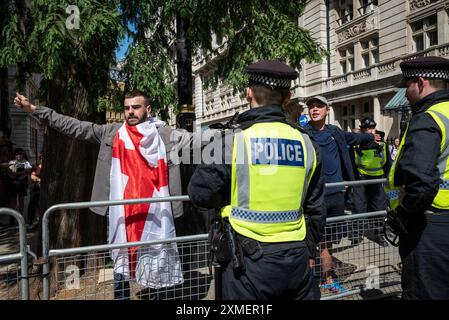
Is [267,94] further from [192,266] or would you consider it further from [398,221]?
[192,266]

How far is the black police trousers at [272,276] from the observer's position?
82.0 inches

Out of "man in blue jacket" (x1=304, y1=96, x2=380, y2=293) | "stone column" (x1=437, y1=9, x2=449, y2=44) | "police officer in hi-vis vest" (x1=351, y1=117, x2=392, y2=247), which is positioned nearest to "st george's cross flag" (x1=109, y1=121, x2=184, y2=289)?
"man in blue jacket" (x1=304, y1=96, x2=380, y2=293)

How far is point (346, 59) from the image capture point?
26.5 meters

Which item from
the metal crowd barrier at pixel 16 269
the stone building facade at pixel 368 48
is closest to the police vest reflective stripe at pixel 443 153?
the metal crowd barrier at pixel 16 269

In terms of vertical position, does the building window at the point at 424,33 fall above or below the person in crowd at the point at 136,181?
above

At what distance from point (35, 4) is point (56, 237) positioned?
2.62 metres

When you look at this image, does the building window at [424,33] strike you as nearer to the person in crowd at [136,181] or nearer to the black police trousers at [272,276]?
the person in crowd at [136,181]

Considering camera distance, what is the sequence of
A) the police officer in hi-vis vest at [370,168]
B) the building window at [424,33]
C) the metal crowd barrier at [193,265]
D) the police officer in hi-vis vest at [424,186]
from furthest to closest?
the building window at [424,33], the police officer in hi-vis vest at [370,168], the metal crowd barrier at [193,265], the police officer in hi-vis vest at [424,186]

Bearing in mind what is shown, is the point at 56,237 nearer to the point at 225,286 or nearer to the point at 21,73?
the point at 21,73

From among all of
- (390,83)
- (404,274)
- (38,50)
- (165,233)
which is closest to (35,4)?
(38,50)

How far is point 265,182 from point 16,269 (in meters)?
2.06

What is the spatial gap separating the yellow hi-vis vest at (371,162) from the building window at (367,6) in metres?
19.8

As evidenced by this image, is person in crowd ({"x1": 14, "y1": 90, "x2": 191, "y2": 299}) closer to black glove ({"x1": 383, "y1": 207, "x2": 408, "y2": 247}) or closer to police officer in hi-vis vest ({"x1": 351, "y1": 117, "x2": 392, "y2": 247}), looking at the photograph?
black glove ({"x1": 383, "y1": 207, "x2": 408, "y2": 247})

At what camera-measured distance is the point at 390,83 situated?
71.7 feet
